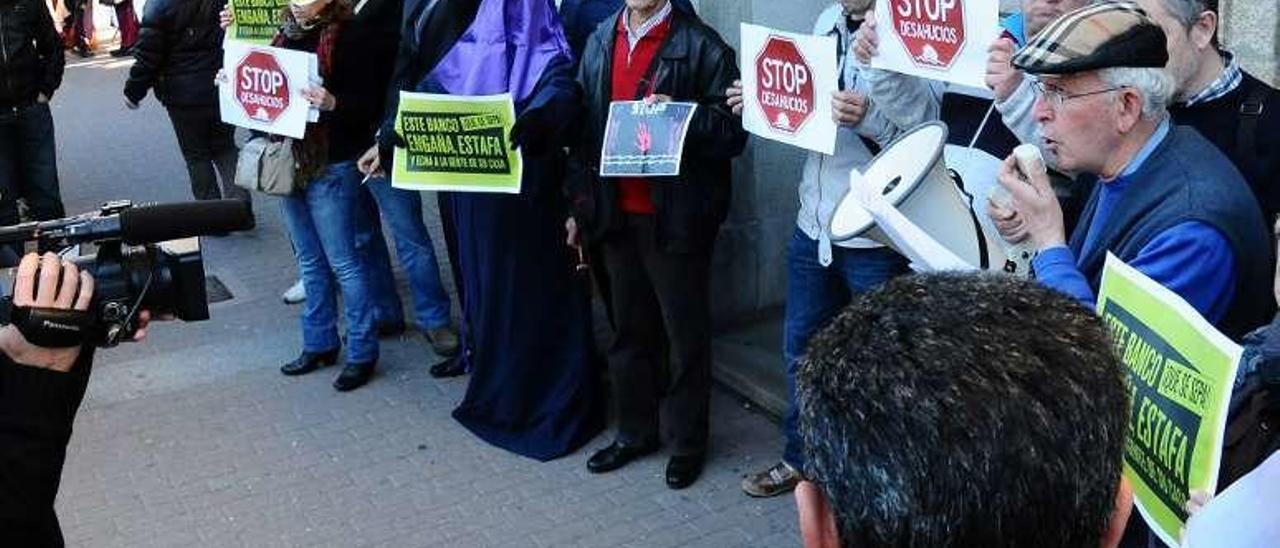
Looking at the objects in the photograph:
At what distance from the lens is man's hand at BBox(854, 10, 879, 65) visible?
151 inches

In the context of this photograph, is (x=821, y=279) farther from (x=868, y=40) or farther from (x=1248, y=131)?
(x=1248, y=131)

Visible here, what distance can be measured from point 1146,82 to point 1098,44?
12cm

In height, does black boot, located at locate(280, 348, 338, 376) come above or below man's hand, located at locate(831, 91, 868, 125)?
below

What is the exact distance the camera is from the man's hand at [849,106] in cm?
393

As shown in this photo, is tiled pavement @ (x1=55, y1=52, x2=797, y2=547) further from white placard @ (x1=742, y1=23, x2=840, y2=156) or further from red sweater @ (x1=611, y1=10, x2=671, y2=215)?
white placard @ (x1=742, y1=23, x2=840, y2=156)

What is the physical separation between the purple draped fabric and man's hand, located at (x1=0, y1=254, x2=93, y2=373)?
2.61 m

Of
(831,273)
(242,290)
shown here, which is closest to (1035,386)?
(831,273)

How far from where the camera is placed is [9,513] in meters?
2.25

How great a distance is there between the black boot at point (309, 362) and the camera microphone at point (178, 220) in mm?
3573

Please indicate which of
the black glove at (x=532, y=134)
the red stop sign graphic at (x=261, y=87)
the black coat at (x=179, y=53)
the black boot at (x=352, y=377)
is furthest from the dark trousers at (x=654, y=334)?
the black coat at (x=179, y=53)

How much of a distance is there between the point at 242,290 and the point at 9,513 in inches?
211

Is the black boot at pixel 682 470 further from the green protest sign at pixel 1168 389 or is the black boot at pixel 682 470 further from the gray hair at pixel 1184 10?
the green protest sign at pixel 1168 389

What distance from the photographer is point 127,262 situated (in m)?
2.58

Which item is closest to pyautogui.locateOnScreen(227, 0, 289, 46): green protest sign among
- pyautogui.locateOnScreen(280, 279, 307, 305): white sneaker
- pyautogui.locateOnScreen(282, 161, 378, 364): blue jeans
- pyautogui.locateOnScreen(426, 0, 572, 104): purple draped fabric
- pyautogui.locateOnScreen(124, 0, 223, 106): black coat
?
pyautogui.locateOnScreen(282, 161, 378, 364): blue jeans
